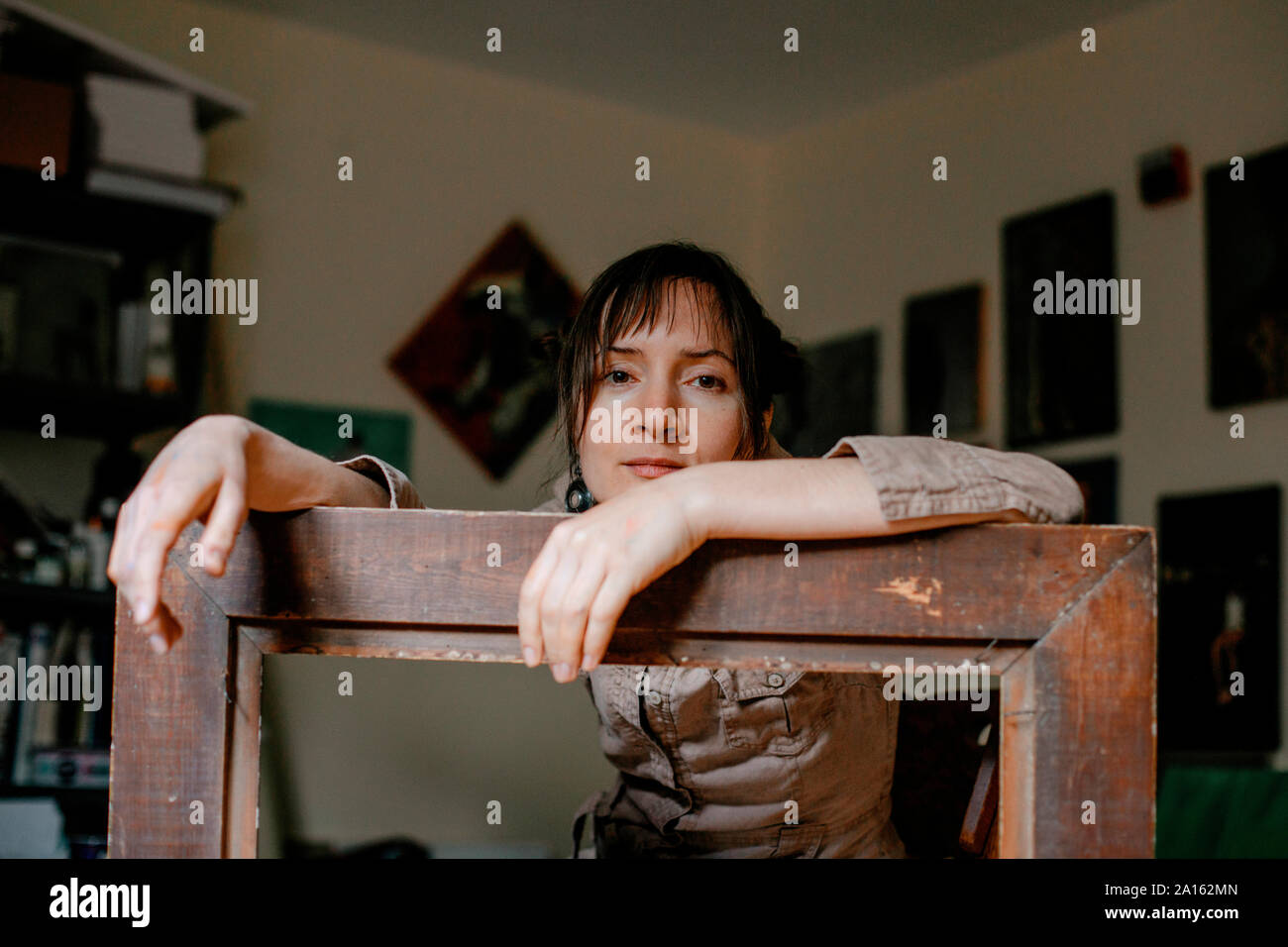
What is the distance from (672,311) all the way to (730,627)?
567 millimetres

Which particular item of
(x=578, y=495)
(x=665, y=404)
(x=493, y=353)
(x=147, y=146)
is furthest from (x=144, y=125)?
(x=665, y=404)

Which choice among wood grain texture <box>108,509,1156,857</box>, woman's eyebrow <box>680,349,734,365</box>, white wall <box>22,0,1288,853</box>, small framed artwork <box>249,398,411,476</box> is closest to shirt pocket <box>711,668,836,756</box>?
woman's eyebrow <box>680,349,734,365</box>

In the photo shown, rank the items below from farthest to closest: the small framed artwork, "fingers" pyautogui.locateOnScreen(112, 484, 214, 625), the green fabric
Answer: the small framed artwork
the green fabric
"fingers" pyautogui.locateOnScreen(112, 484, 214, 625)

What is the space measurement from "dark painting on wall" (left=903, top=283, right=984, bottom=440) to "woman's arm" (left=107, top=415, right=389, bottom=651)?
2702 millimetres

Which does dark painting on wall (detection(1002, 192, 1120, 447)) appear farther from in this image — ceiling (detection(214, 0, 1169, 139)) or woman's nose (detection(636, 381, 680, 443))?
woman's nose (detection(636, 381, 680, 443))

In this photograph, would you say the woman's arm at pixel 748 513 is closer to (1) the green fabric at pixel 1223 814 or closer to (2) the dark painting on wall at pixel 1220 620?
(1) the green fabric at pixel 1223 814

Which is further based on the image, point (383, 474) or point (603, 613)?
point (383, 474)

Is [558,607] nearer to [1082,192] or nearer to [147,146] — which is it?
[147,146]

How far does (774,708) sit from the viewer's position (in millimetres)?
1146

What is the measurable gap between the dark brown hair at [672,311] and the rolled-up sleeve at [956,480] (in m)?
0.47

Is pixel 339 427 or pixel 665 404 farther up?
pixel 339 427

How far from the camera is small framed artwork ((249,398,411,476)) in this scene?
316 cm

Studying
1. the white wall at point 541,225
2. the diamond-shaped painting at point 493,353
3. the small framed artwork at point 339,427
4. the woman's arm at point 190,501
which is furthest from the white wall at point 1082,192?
the woman's arm at point 190,501
